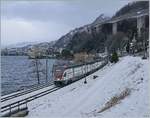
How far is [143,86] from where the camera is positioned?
2220 cm

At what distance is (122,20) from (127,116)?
119820mm

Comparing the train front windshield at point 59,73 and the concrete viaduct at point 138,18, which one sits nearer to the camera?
the train front windshield at point 59,73

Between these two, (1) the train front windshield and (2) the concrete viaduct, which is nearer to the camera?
(1) the train front windshield

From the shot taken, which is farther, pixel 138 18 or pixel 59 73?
pixel 138 18

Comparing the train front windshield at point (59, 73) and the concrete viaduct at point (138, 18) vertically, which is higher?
the concrete viaduct at point (138, 18)

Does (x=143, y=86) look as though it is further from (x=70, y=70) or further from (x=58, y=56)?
(x=58, y=56)

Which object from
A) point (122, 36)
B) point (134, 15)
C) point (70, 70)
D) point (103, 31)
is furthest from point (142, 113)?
point (103, 31)

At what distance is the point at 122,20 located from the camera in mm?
132500

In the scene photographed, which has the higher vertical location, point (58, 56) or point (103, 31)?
point (103, 31)

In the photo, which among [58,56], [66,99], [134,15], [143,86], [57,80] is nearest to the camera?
[143,86]

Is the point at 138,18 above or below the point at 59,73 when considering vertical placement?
above

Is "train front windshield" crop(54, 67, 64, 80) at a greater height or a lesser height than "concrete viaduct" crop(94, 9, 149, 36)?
lesser

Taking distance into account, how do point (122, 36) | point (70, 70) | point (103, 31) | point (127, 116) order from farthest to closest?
1. point (103, 31)
2. point (122, 36)
3. point (70, 70)
4. point (127, 116)

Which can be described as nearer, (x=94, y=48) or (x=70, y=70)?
(x=70, y=70)
